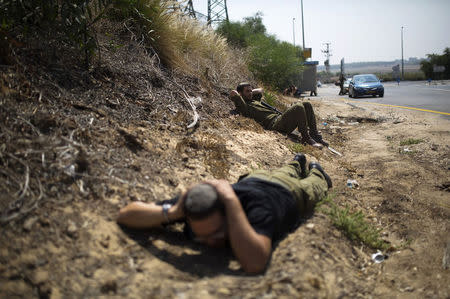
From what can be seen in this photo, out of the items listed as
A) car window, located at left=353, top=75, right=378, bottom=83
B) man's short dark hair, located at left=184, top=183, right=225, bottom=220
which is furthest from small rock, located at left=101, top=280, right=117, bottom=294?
car window, located at left=353, top=75, right=378, bottom=83

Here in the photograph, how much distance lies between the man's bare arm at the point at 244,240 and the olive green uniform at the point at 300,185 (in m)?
0.59

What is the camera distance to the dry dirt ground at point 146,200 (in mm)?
1792

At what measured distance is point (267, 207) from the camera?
209 cm

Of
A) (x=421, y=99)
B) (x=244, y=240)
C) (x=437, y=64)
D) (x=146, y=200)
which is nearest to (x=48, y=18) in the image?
(x=146, y=200)

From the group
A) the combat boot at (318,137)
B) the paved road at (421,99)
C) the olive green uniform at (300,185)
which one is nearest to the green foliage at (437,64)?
the paved road at (421,99)

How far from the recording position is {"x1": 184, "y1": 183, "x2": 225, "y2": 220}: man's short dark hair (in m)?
1.88

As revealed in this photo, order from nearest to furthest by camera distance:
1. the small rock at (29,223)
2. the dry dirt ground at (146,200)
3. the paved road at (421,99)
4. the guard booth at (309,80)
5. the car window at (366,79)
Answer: the dry dirt ground at (146,200), the small rock at (29,223), the paved road at (421,99), the car window at (366,79), the guard booth at (309,80)

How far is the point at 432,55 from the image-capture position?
48.1m

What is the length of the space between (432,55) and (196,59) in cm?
5355

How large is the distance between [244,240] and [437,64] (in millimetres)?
55116

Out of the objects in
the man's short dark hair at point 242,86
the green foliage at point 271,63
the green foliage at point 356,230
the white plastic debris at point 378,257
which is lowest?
the white plastic debris at point 378,257

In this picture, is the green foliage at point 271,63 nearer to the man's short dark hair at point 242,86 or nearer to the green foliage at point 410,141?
the man's short dark hair at point 242,86

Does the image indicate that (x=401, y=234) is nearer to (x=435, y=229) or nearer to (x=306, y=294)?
(x=435, y=229)

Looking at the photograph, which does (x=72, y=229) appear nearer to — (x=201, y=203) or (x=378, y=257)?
(x=201, y=203)
